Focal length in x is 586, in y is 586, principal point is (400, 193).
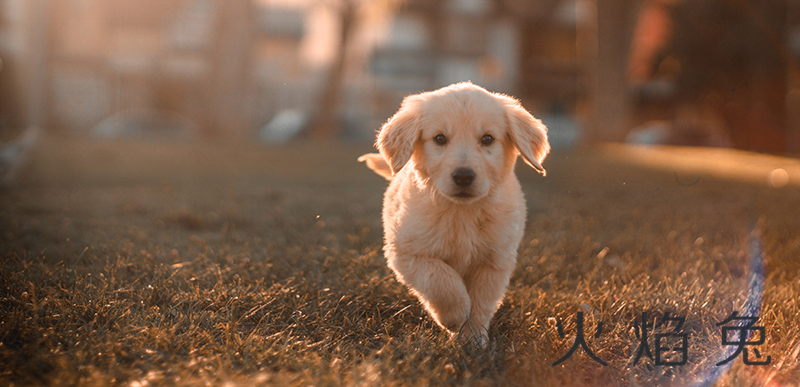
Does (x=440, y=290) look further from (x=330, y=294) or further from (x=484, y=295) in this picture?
(x=330, y=294)

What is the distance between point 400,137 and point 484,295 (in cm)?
79

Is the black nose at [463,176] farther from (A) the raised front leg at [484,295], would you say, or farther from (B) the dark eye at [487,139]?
(A) the raised front leg at [484,295]

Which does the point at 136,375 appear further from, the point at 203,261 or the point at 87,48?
the point at 87,48

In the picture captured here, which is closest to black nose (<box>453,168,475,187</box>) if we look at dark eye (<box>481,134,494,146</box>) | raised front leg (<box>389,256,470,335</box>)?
dark eye (<box>481,134,494,146</box>)

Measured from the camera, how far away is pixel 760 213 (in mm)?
5215

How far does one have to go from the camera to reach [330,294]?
2.64 meters

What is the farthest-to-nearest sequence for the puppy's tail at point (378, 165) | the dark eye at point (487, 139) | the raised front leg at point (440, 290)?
the puppy's tail at point (378, 165), the dark eye at point (487, 139), the raised front leg at point (440, 290)

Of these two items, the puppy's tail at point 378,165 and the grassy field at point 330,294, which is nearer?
the grassy field at point 330,294

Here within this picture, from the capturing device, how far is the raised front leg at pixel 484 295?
7.90ft

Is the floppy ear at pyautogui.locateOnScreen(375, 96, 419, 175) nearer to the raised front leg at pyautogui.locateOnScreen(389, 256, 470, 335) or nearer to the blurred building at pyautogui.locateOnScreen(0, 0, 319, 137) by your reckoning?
the raised front leg at pyautogui.locateOnScreen(389, 256, 470, 335)

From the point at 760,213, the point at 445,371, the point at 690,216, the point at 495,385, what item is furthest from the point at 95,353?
the point at 760,213

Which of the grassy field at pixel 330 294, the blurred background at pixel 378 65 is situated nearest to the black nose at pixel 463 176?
the grassy field at pixel 330 294

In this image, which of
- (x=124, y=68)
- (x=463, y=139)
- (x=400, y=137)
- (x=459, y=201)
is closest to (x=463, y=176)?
(x=459, y=201)

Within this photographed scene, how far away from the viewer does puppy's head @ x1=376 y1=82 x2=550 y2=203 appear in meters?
2.42
